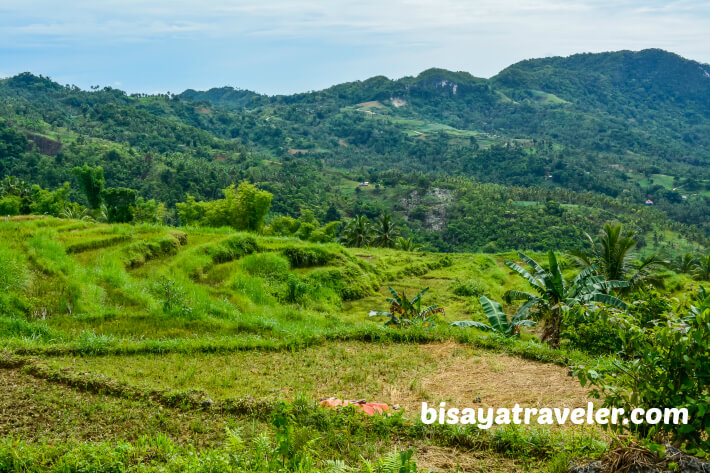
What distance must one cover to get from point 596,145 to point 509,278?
17933 cm

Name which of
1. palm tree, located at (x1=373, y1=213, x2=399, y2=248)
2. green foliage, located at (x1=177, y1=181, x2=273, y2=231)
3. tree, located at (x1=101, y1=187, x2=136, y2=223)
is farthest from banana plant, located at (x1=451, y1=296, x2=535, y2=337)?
tree, located at (x1=101, y1=187, x2=136, y2=223)

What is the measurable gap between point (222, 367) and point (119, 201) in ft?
149

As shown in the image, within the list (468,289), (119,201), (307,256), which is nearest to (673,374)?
(307,256)

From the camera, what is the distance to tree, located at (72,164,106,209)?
4585cm

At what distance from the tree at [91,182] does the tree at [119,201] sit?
0.75m

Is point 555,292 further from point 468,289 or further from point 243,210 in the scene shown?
point 243,210

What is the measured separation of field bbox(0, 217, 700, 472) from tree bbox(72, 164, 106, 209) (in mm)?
30937

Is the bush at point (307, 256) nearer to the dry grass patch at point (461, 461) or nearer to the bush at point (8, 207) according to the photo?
the dry grass patch at point (461, 461)

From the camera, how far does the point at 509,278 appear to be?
87.5 feet

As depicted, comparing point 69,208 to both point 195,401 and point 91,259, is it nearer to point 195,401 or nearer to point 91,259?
point 91,259

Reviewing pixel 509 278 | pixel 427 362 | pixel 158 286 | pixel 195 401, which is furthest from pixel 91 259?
pixel 509 278

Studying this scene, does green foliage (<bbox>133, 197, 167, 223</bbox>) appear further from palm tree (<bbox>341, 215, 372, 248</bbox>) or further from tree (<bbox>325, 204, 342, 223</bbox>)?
tree (<bbox>325, 204, 342, 223</bbox>)

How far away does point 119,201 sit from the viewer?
49469 millimetres

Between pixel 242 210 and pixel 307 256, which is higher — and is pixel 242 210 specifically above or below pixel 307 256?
above
